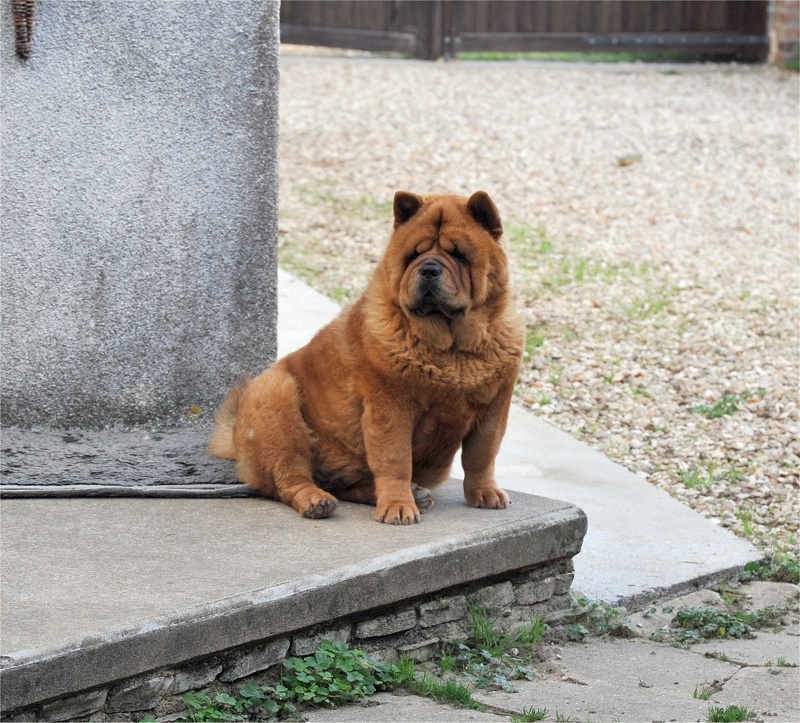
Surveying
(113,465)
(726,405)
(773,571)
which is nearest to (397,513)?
(113,465)

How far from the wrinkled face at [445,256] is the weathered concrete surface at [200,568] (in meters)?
0.85

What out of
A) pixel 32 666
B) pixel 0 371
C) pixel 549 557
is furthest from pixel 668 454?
pixel 32 666

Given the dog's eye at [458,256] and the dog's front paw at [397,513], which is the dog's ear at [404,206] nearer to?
the dog's eye at [458,256]

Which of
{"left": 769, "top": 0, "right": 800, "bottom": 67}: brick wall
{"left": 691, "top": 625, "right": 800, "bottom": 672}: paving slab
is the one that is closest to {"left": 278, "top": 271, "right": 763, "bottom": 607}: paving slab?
{"left": 691, "top": 625, "right": 800, "bottom": 672}: paving slab

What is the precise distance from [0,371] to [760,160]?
9937mm

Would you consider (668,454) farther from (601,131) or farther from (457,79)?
(457,79)

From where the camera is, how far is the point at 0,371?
534 centimetres

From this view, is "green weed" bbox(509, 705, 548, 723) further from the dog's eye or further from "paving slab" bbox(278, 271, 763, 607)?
the dog's eye

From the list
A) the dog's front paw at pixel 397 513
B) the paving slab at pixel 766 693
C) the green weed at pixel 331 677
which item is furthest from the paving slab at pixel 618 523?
the green weed at pixel 331 677

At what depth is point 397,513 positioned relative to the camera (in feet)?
13.9

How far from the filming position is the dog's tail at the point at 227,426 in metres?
5.04

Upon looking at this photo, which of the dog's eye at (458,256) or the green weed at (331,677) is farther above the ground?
the dog's eye at (458,256)

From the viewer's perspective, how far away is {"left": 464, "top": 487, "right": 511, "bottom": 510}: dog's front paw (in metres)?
4.52

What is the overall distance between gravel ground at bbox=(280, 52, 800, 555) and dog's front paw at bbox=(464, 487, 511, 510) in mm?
1769
